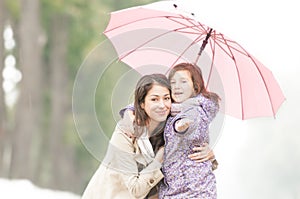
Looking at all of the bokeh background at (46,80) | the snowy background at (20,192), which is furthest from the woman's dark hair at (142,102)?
the snowy background at (20,192)

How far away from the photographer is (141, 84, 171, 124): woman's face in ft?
9.18

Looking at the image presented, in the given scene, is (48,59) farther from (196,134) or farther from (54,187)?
(196,134)

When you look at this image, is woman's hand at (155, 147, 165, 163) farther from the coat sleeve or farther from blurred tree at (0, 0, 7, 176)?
blurred tree at (0, 0, 7, 176)

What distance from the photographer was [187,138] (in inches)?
111

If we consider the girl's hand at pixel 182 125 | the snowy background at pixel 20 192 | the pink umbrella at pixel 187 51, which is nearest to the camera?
the girl's hand at pixel 182 125

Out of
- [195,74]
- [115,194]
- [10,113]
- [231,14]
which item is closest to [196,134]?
[195,74]

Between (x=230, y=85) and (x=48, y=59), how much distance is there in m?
8.23

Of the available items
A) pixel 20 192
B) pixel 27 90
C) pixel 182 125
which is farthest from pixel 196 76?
pixel 27 90

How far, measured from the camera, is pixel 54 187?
34.5 ft

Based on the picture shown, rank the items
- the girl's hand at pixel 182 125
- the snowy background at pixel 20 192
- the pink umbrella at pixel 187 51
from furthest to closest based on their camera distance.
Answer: the snowy background at pixel 20 192, the pink umbrella at pixel 187 51, the girl's hand at pixel 182 125

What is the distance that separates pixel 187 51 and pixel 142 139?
400mm

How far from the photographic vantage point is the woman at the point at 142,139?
9.22 ft

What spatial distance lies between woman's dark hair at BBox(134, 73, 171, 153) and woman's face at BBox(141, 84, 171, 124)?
0.06ft

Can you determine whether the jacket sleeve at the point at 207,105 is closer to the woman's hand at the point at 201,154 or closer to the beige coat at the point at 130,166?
the woman's hand at the point at 201,154
